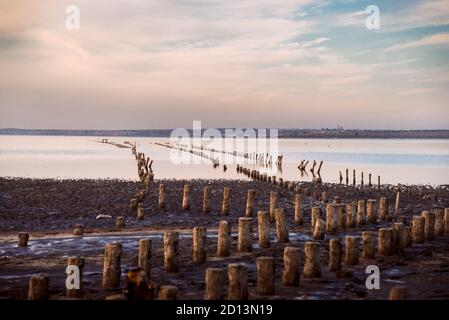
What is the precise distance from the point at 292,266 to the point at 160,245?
613cm

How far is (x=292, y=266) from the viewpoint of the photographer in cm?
1123

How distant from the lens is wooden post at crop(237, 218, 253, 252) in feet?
47.7

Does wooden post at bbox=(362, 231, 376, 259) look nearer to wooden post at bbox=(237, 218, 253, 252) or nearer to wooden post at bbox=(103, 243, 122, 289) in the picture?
wooden post at bbox=(237, 218, 253, 252)

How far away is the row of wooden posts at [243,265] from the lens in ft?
32.1

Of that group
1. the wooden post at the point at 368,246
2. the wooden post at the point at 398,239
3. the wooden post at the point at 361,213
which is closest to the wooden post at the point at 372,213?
the wooden post at the point at 361,213

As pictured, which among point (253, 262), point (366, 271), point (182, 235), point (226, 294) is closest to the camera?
point (226, 294)

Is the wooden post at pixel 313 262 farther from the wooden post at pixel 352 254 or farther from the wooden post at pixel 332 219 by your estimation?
the wooden post at pixel 332 219

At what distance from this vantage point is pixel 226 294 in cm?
1058

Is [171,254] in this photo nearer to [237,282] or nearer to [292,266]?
[292,266]

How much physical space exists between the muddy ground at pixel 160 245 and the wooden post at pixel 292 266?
170 millimetres

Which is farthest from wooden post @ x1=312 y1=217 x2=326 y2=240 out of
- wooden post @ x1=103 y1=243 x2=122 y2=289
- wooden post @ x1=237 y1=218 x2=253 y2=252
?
wooden post @ x1=103 y1=243 x2=122 y2=289
